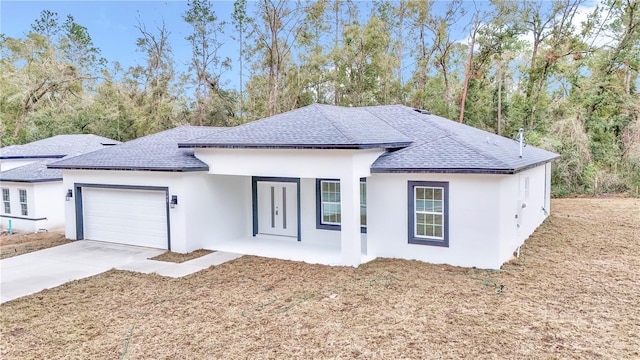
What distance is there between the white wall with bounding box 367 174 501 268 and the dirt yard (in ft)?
1.37

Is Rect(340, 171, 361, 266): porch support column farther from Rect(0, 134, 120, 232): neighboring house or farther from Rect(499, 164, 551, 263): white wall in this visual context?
Rect(0, 134, 120, 232): neighboring house

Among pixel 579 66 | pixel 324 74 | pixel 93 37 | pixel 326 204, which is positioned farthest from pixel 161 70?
pixel 579 66

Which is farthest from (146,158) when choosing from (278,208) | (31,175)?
(31,175)

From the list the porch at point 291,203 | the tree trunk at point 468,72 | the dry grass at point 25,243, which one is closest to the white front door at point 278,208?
the porch at point 291,203

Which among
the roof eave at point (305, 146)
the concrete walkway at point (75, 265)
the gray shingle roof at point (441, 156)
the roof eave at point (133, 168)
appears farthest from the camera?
the roof eave at point (133, 168)

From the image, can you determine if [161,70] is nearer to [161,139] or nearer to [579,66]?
[161,139]

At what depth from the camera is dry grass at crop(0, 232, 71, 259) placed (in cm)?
1234

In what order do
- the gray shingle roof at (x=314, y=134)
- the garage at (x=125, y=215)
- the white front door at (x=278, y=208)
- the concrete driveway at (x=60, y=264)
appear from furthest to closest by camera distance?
the white front door at (x=278, y=208)
the garage at (x=125, y=215)
the gray shingle roof at (x=314, y=134)
the concrete driveway at (x=60, y=264)

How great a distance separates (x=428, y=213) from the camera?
10.5 m

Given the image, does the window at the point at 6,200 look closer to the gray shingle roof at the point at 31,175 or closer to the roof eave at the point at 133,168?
the gray shingle roof at the point at 31,175

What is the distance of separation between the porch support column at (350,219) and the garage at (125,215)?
5359 mm

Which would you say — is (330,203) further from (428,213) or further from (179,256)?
(179,256)

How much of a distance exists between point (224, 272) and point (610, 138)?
24.3 meters

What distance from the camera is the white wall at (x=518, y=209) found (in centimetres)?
997
